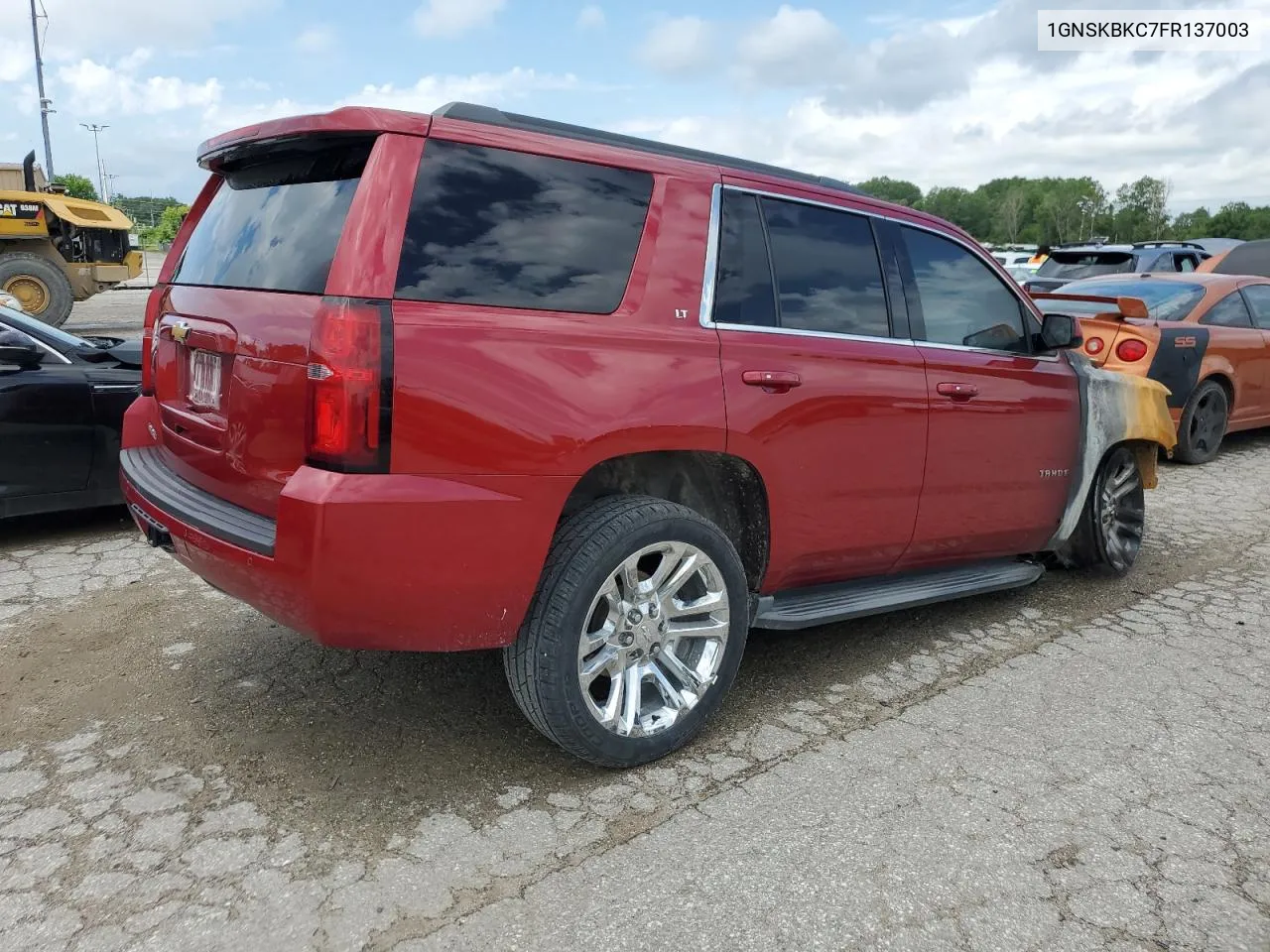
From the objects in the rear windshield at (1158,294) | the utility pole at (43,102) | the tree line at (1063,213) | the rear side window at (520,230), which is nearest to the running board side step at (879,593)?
the rear side window at (520,230)

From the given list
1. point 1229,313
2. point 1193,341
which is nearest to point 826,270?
point 1193,341

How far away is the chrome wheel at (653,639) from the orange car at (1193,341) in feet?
17.5

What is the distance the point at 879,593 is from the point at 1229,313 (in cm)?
651

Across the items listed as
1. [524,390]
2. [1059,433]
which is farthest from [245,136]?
[1059,433]

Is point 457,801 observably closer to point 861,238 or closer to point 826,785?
point 826,785

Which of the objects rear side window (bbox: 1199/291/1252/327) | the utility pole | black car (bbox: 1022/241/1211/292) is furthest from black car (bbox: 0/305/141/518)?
the utility pole

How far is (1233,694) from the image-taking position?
3.70 m

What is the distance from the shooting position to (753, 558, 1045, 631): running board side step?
3451 millimetres

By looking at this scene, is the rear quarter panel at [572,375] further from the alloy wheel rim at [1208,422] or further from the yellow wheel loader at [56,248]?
the yellow wheel loader at [56,248]

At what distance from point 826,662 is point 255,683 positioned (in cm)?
213

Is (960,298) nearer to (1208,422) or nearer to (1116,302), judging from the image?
(1116,302)

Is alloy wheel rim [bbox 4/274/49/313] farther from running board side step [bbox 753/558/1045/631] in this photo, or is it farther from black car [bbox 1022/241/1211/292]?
running board side step [bbox 753/558/1045/631]

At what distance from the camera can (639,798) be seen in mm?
2900

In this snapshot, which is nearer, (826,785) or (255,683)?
(826,785)
